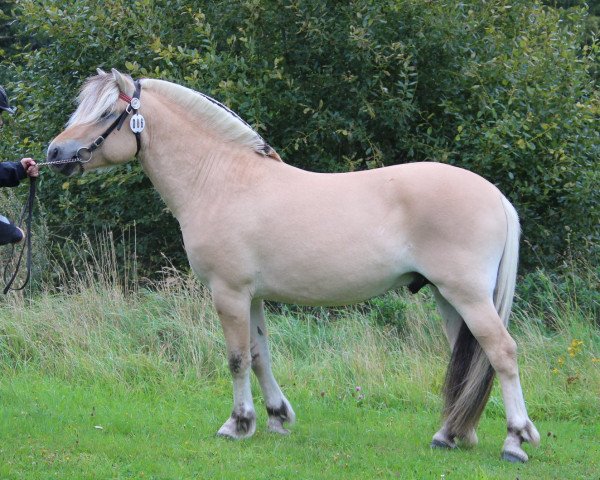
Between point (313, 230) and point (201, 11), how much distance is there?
16.4ft

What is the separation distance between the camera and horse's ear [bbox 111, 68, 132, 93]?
204 inches

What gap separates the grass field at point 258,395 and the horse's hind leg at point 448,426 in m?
0.09

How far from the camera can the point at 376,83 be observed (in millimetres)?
8977

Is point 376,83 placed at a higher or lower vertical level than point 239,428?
higher

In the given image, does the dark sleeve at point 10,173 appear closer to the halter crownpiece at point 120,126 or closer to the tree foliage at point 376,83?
the halter crownpiece at point 120,126

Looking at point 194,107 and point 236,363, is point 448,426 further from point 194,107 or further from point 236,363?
point 194,107

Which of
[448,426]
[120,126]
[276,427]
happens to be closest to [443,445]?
[448,426]

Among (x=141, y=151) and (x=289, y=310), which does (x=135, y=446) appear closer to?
(x=141, y=151)

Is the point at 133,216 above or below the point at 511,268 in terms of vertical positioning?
below

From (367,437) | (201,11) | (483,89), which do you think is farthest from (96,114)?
(483,89)

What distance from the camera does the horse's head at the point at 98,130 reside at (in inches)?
203

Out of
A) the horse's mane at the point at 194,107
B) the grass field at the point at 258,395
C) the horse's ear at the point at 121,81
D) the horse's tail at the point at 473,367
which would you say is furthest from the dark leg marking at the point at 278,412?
the horse's ear at the point at 121,81

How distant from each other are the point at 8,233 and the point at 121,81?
1215 millimetres

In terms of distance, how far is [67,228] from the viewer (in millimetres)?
10281
